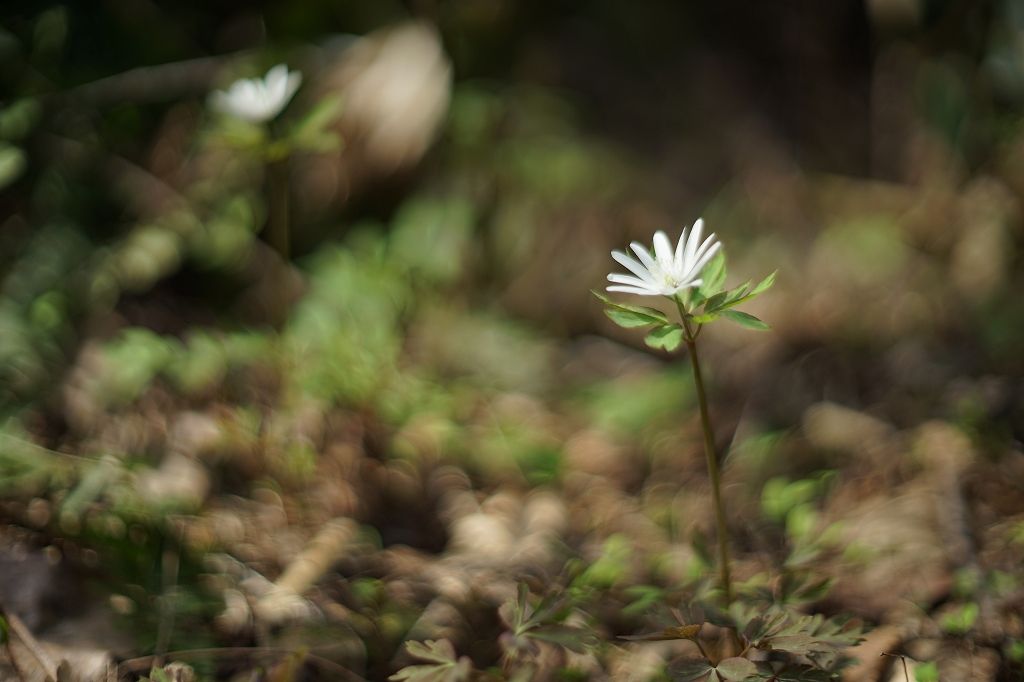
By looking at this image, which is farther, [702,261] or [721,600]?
[721,600]

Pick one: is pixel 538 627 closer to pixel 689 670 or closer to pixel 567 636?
pixel 567 636

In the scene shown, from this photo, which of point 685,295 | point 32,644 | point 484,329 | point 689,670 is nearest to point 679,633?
point 689,670

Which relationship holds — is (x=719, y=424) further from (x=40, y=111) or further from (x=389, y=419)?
(x=40, y=111)

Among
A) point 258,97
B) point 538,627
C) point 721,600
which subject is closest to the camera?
point 538,627

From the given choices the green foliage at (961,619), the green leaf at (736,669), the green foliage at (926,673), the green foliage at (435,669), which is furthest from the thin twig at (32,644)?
the green foliage at (961,619)

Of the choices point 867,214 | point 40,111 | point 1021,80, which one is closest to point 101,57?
point 40,111

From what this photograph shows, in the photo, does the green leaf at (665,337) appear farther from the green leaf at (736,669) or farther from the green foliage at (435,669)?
the green foliage at (435,669)
